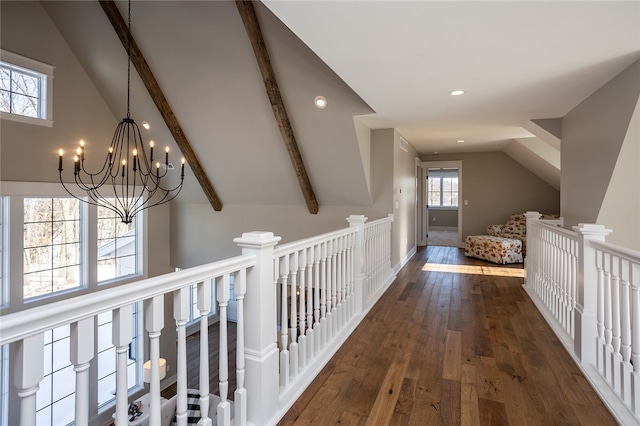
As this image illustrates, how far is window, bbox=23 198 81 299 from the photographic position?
15.4 feet

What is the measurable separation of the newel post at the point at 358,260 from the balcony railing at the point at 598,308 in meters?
1.68

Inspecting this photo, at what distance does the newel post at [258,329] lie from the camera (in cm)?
171

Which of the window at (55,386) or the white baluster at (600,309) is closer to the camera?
the white baluster at (600,309)

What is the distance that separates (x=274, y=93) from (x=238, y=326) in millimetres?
3200

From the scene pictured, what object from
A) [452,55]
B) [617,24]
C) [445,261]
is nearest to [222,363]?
[452,55]

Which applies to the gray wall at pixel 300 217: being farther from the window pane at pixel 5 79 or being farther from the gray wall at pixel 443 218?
the gray wall at pixel 443 218

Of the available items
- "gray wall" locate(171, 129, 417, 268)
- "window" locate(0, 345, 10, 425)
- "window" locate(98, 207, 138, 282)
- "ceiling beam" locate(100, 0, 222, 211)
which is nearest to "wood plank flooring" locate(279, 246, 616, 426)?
"gray wall" locate(171, 129, 417, 268)

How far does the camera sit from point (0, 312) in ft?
13.9

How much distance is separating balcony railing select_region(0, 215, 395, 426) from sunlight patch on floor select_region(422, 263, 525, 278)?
8.47 ft

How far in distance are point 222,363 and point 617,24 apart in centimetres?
283

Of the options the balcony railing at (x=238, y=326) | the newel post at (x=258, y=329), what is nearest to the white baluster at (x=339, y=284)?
the balcony railing at (x=238, y=326)

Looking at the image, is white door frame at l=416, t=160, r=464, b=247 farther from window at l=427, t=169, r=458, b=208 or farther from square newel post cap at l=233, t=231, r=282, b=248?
square newel post cap at l=233, t=231, r=282, b=248

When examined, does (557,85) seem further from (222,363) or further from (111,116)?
(111,116)

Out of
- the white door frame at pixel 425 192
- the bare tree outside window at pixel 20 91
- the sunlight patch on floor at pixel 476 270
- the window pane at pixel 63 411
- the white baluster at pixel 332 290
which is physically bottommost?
the window pane at pixel 63 411
